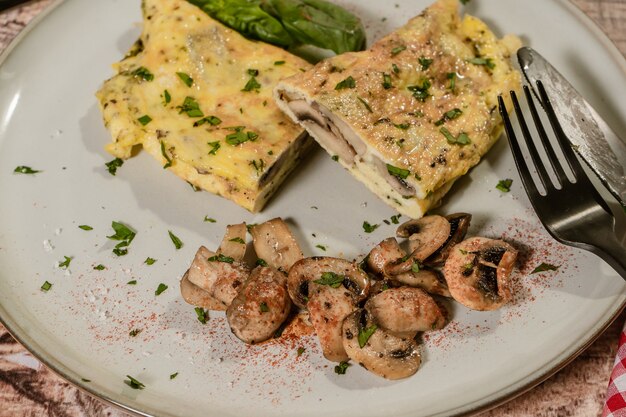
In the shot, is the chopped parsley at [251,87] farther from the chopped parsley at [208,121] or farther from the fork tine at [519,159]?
the fork tine at [519,159]

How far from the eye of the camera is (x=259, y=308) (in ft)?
11.2

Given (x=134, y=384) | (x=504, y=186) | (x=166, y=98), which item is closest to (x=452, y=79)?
(x=504, y=186)

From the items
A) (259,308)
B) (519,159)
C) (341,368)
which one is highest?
(519,159)

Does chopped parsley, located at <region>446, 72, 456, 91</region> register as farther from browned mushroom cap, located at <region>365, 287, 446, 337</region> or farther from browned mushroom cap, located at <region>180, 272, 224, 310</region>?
browned mushroom cap, located at <region>180, 272, 224, 310</region>

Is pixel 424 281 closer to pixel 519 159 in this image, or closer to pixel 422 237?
pixel 422 237

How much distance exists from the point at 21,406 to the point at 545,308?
8.47 ft

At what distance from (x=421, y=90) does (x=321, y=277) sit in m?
1.25

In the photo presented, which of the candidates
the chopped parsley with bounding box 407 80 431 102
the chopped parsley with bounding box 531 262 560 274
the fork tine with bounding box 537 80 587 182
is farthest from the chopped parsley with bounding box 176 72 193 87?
the chopped parsley with bounding box 531 262 560 274

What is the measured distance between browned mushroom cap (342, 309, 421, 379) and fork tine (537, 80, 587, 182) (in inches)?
48.8

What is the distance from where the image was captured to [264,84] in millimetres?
4277

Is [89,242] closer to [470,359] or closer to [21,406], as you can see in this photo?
[21,406]

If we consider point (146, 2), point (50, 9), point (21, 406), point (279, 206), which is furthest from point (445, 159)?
point (50, 9)

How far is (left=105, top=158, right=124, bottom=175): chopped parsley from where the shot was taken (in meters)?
4.34

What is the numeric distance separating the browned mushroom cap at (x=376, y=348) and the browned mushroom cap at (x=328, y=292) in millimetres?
75
